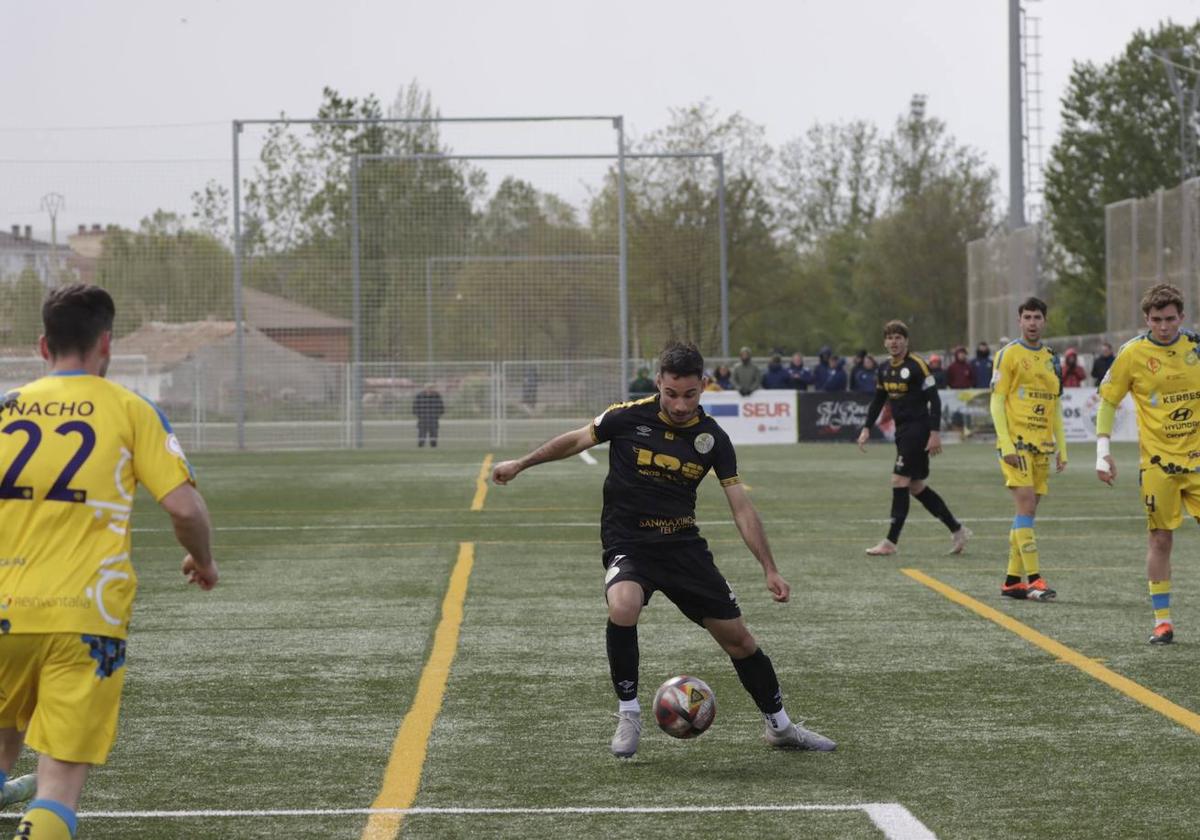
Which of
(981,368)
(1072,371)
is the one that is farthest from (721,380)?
(1072,371)

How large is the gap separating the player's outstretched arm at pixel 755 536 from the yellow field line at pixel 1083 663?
2.03 metres

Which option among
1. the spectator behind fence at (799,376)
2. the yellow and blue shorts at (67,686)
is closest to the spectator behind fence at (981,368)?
the spectator behind fence at (799,376)

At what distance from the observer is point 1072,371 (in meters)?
34.0

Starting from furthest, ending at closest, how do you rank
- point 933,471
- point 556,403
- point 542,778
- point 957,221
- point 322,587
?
point 957,221 < point 556,403 < point 933,471 < point 322,587 < point 542,778

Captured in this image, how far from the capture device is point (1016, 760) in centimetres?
667

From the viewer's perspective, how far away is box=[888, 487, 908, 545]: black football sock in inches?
579

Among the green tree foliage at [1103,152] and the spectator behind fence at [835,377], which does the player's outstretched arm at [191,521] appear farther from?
the green tree foliage at [1103,152]

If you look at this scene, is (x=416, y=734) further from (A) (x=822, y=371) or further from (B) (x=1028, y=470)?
(A) (x=822, y=371)

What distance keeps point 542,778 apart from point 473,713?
1343 mm

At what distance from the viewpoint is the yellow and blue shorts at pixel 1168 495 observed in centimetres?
935

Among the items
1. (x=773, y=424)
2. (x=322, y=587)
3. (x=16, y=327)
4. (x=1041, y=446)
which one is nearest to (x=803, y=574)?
(x=1041, y=446)

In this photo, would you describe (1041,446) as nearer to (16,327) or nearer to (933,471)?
(933,471)

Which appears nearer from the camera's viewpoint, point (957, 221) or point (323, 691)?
point (323, 691)

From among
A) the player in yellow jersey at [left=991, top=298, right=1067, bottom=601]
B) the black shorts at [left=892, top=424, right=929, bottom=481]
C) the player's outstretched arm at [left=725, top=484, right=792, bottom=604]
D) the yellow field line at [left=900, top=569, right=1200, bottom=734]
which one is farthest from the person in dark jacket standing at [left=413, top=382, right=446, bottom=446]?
the player's outstretched arm at [left=725, top=484, right=792, bottom=604]
